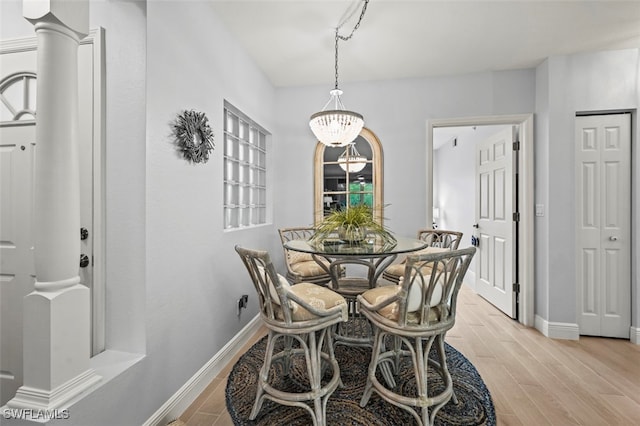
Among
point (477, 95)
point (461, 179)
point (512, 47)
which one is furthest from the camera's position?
point (461, 179)

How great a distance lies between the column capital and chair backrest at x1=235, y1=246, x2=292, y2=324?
3.75 feet

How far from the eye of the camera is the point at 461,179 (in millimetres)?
5504

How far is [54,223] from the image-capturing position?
3.81 feet

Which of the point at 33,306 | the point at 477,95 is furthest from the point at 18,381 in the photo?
the point at 477,95

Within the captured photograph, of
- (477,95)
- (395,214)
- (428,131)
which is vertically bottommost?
(395,214)

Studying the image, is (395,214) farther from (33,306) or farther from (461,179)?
(33,306)

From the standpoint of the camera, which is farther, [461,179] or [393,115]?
[461,179]

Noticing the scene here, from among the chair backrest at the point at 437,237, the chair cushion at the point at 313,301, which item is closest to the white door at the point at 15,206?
the chair cushion at the point at 313,301

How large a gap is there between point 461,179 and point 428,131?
2460mm

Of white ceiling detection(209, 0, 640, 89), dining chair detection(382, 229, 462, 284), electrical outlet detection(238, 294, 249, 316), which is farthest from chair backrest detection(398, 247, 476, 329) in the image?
white ceiling detection(209, 0, 640, 89)

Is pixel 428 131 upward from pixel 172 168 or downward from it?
upward

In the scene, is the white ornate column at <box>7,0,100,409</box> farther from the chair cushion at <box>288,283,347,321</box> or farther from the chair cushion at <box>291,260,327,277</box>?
the chair cushion at <box>291,260,327,277</box>

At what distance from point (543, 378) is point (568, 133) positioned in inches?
88.6

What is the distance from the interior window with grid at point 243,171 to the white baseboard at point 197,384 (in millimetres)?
999
